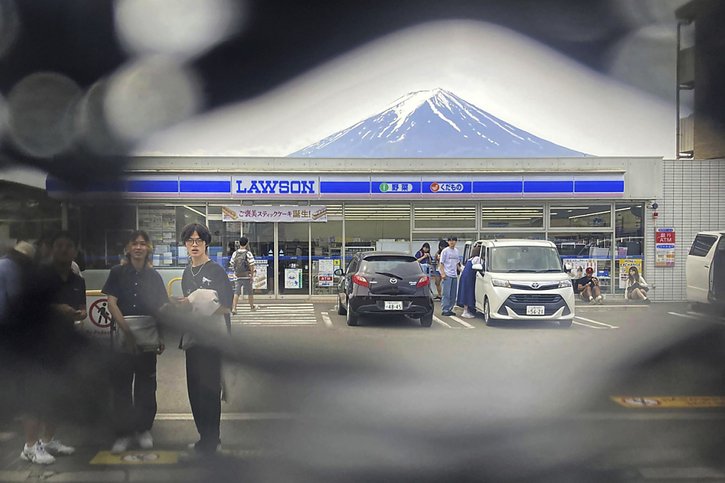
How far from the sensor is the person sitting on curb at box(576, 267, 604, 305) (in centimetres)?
165

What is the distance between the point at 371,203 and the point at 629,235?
0.79 meters

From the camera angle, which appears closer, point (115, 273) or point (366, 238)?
point (115, 273)

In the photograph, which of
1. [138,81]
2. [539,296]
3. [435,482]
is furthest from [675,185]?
[138,81]

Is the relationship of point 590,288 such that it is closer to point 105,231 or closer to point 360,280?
point 360,280

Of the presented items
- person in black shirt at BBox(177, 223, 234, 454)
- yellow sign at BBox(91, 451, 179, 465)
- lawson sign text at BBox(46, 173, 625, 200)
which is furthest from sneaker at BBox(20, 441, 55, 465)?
lawson sign text at BBox(46, 173, 625, 200)

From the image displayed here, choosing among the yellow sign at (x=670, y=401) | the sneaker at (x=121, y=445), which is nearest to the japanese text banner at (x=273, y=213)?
the sneaker at (x=121, y=445)

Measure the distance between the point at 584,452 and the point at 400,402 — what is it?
2.37 feet

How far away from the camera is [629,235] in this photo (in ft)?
5.02

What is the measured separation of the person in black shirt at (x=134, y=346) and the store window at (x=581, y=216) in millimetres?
1158

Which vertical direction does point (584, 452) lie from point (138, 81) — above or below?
below

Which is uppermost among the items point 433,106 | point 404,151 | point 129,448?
point 433,106

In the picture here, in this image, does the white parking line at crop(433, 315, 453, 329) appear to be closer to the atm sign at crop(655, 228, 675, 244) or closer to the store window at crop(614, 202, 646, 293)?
the store window at crop(614, 202, 646, 293)

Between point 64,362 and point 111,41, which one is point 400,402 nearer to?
point 64,362

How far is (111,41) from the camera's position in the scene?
137 centimetres
